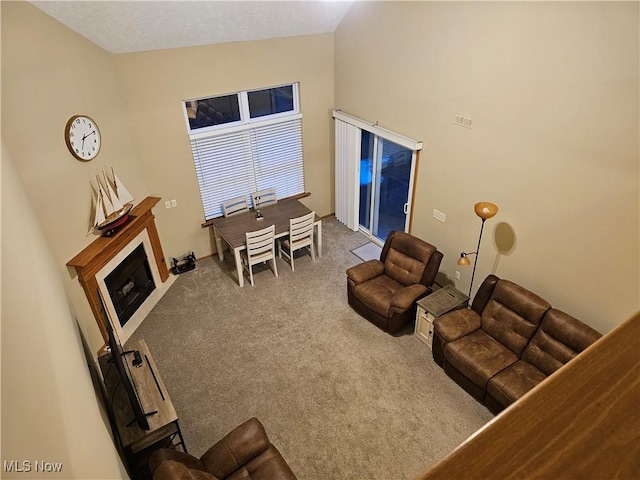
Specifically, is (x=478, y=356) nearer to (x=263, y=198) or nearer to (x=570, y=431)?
(x=570, y=431)

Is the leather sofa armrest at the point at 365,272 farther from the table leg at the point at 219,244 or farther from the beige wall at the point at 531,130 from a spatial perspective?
the table leg at the point at 219,244

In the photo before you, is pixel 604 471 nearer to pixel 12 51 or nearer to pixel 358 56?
pixel 12 51

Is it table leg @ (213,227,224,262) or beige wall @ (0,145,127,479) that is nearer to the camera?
beige wall @ (0,145,127,479)

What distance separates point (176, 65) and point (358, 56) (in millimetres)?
2670

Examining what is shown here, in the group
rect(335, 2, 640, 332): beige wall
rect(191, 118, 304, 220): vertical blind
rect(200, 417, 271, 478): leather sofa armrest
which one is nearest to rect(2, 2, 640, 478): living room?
rect(335, 2, 640, 332): beige wall

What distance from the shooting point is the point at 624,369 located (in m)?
0.64

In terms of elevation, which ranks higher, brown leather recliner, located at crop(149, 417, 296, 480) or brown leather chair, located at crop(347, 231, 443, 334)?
brown leather chair, located at crop(347, 231, 443, 334)

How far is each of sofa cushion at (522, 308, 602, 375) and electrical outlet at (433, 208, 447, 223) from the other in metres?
1.89

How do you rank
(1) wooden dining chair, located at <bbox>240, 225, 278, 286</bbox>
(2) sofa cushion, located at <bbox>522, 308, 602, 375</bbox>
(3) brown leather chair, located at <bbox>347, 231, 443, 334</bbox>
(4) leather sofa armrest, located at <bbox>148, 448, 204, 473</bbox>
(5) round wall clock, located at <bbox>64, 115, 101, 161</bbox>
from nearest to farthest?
1. (4) leather sofa armrest, located at <bbox>148, 448, 204, 473</bbox>
2. (2) sofa cushion, located at <bbox>522, 308, 602, 375</bbox>
3. (5) round wall clock, located at <bbox>64, 115, 101, 161</bbox>
4. (3) brown leather chair, located at <bbox>347, 231, 443, 334</bbox>
5. (1) wooden dining chair, located at <bbox>240, 225, 278, 286</bbox>

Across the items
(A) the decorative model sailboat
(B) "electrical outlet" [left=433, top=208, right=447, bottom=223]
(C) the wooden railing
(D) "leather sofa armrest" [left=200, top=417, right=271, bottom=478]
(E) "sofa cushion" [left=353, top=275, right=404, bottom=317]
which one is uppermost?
(C) the wooden railing

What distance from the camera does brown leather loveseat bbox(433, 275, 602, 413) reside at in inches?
161

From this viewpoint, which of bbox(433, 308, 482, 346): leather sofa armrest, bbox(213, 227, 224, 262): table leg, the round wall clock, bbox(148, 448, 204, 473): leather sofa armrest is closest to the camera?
bbox(148, 448, 204, 473): leather sofa armrest

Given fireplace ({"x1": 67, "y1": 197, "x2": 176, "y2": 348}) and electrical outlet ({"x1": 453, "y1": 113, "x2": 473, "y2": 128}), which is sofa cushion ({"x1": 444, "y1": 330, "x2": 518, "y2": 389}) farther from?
fireplace ({"x1": 67, "y1": 197, "x2": 176, "y2": 348})

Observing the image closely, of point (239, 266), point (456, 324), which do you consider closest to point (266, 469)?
point (456, 324)
